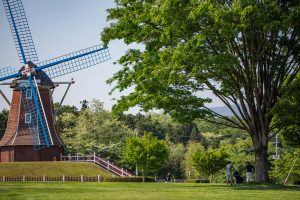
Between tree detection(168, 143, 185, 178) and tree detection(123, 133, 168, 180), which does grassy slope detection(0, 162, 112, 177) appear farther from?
tree detection(168, 143, 185, 178)

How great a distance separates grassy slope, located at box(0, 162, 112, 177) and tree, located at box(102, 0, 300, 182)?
25596 millimetres

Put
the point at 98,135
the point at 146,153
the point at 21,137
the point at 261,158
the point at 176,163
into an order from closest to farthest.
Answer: the point at 261,158 → the point at 146,153 → the point at 21,137 → the point at 98,135 → the point at 176,163

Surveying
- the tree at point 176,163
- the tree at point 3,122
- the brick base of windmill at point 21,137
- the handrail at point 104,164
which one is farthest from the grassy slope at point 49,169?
the tree at point 176,163

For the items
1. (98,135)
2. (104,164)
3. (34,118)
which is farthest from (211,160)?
(98,135)

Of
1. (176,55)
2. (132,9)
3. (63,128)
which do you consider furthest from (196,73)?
(63,128)

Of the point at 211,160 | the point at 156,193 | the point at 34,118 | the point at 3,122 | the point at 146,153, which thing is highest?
the point at 3,122

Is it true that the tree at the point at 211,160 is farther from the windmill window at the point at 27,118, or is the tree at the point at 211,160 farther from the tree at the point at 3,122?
the tree at the point at 3,122

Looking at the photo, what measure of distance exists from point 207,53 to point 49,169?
3384cm

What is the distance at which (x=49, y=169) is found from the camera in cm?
5425

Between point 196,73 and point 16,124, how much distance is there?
1485 inches

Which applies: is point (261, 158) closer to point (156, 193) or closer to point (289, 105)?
point (289, 105)

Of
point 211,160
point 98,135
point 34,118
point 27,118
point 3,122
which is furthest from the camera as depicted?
point 3,122

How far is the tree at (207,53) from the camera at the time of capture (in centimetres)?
2420

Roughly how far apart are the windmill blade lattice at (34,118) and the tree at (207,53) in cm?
2668
